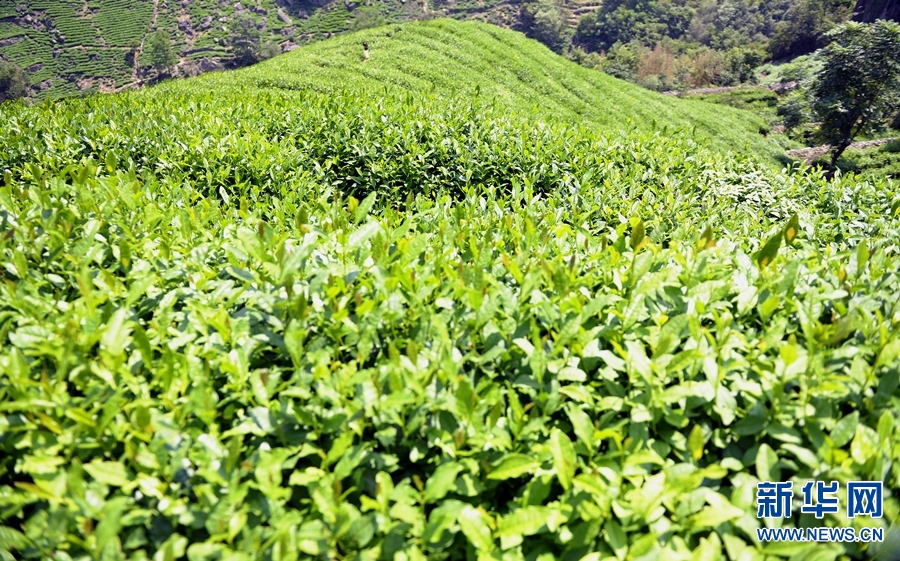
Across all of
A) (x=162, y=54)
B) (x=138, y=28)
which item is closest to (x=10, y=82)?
(x=162, y=54)

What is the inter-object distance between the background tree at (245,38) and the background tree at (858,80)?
10854 centimetres

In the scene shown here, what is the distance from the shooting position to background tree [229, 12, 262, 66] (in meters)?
111

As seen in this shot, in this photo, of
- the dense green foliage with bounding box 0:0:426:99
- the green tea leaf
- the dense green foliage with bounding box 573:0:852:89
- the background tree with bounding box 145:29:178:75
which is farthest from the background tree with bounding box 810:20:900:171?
Result: the background tree with bounding box 145:29:178:75

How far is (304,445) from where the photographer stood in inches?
67.9

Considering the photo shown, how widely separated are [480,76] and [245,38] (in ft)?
414

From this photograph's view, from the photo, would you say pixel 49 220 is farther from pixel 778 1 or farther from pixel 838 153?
pixel 778 1

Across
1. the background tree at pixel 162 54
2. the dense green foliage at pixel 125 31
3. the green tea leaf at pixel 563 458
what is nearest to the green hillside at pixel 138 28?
the dense green foliage at pixel 125 31

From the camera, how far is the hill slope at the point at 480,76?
1659 centimetres

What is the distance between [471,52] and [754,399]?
2114cm

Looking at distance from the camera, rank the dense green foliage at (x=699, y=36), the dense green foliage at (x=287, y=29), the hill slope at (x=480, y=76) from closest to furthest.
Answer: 1. the hill slope at (x=480, y=76)
2. the dense green foliage at (x=699, y=36)
3. the dense green foliage at (x=287, y=29)

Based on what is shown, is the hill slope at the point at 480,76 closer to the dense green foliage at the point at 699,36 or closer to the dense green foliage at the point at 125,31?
the dense green foliage at the point at 699,36

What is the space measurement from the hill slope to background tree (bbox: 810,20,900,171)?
786 centimetres

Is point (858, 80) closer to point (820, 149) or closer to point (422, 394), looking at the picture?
point (820, 149)

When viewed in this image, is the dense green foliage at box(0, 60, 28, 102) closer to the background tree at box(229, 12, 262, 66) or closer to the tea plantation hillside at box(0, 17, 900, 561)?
the background tree at box(229, 12, 262, 66)
